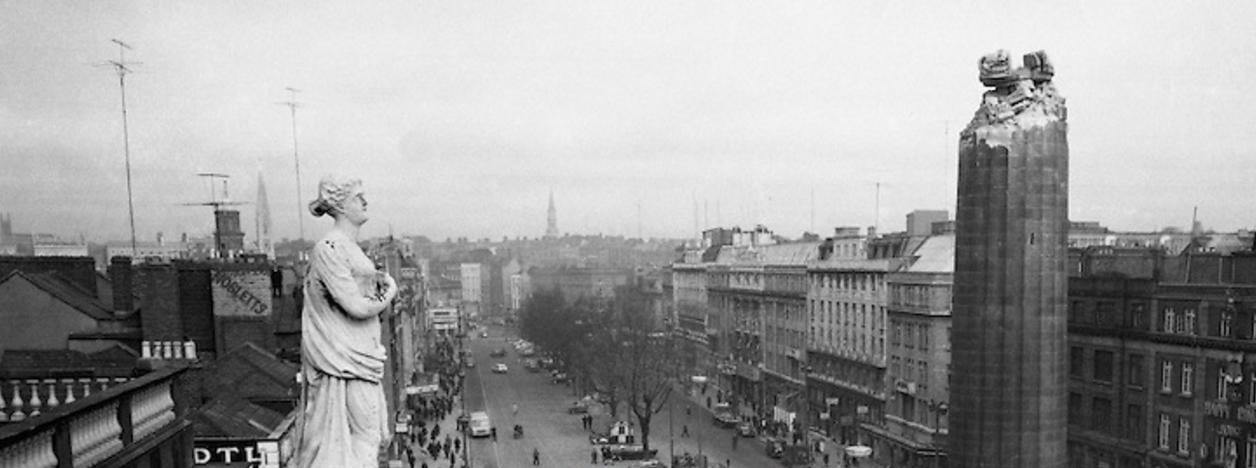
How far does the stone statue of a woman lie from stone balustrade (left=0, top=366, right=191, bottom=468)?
12.5 ft

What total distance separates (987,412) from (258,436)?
53.1 ft

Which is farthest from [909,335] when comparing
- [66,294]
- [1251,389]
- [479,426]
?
[66,294]

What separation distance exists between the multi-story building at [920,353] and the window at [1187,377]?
35.9 feet

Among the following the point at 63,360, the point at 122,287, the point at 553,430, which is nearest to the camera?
the point at 63,360

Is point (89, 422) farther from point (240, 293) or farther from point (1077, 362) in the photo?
point (1077, 362)

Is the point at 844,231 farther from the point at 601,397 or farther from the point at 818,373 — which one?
the point at 601,397

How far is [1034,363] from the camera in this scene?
68.4 ft

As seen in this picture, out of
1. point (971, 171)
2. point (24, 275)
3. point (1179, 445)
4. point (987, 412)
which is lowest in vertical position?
point (1179, 445)

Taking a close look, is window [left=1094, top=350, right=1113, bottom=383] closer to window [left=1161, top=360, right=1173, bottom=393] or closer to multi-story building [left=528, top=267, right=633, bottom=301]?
window [left=1161, top=360, right=1173, bottom=393]

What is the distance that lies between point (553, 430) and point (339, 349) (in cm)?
5149

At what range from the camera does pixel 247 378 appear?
1994cm

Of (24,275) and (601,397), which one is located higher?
(24,275)

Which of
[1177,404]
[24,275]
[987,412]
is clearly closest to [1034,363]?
[987,412]

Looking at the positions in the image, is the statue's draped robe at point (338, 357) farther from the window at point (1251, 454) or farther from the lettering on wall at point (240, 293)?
the window at point (1251, 454)
